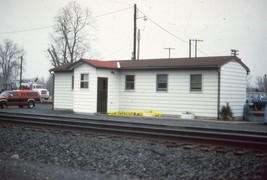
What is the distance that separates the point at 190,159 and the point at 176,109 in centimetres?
1355

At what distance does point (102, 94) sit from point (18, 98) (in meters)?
11.6

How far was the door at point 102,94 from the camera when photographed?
23344 millimetres

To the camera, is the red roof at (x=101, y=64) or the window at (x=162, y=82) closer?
the window at (x=162, y=82)

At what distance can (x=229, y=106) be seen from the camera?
2075 centimetres

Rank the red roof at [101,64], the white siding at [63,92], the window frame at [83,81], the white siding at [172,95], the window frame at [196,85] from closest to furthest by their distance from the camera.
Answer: the white siding at [172,95]
the window frame at [196,85]
the red roof at [101,64]
the window frame at [83,81]
the white siding at [63,92]

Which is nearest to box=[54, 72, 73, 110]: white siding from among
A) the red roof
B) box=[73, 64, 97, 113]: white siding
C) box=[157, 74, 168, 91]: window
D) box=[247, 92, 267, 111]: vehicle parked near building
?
box=[73, 64, 97, 113]: white siding

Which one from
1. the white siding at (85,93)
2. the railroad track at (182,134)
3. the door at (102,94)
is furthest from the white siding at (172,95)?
the railroad track at (182,134)

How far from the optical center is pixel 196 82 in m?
21.3

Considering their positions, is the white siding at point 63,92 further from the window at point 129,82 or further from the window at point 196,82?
the window at point 196,82

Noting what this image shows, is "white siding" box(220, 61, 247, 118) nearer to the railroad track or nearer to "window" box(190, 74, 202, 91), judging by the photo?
"window" box(190, 74, 202, 91)

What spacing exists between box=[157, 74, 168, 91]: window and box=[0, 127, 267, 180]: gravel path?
12.0m

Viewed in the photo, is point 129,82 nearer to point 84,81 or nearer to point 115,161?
point 84,81

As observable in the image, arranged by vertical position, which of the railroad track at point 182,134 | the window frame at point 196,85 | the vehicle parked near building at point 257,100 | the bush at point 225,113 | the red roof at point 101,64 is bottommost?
the railroad track at point 182,134

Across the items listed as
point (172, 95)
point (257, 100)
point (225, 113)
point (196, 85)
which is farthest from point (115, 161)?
point (257, 100)
